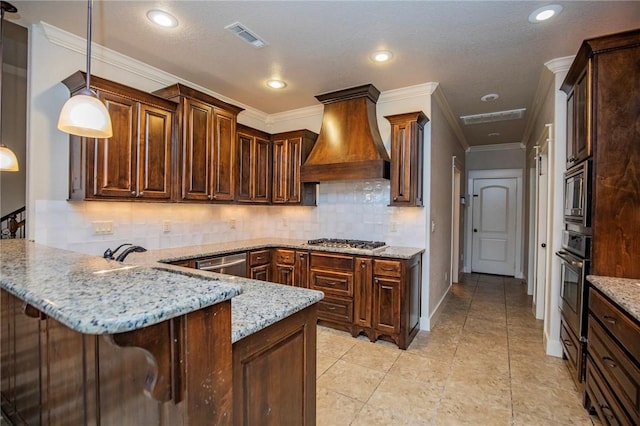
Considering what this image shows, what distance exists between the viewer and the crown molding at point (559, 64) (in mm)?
2748

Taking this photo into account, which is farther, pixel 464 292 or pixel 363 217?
pixel 464 292

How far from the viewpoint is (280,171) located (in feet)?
13.5

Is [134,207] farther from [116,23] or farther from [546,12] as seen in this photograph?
[546,12]

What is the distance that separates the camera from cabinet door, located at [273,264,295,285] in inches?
143

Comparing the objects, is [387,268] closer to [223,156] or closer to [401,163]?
[401,163]

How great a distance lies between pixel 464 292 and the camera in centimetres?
505

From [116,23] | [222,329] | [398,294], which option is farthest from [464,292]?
[116,23]

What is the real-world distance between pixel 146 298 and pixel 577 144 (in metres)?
2.96

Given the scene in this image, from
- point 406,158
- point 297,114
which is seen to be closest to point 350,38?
point 406,158

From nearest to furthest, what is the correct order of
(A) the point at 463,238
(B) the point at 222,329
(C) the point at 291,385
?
(B) the point at 222,329 < (C) the point at 291,385 < (A) the point at 463,238

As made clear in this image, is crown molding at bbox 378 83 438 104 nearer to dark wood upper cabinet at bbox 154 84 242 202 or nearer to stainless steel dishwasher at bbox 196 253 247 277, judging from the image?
dark wood upper cabinet at bbox 154 84 242 202

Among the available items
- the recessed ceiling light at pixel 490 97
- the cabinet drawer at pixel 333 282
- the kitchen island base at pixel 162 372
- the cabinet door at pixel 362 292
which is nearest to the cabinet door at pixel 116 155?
the kitchen island base at pixel 162 372

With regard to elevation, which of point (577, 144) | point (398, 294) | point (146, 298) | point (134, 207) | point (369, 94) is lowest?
point (398, 294)

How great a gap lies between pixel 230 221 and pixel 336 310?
1778 millimetres
